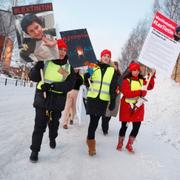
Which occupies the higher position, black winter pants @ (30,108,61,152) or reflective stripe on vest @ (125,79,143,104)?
reflective stripe on vest @ (125,79,143,104)

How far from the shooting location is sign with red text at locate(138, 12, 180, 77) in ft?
19.8

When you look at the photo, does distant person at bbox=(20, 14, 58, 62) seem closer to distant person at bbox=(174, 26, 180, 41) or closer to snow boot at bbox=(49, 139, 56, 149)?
snow boot at bbox=(49, 139, 56, 149)

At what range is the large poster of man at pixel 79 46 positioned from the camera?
22.3 ft

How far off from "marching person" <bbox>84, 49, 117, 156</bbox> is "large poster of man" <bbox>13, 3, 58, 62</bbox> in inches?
50.1

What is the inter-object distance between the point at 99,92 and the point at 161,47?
145cm

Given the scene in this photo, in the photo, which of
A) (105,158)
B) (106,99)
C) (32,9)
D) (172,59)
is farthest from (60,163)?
(172,59)

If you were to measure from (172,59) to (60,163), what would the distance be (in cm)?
278

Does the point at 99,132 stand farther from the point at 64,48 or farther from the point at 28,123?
the point at 64,48

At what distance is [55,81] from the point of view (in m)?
5.16

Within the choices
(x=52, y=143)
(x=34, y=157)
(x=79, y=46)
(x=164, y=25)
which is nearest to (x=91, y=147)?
(x=52, y=143)

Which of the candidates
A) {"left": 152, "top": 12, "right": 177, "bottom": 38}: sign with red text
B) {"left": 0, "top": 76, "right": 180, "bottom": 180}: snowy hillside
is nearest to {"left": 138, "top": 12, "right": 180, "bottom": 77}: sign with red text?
{"left": 152, "top": 12, "right": 177, "bottom": 38}: sign with red text

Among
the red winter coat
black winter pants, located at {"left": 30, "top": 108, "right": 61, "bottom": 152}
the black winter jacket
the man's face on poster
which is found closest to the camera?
the man's face on poster

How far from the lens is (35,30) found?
4746 millimetres

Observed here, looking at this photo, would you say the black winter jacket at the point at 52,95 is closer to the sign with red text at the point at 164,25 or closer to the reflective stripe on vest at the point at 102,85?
the reflective stripe on vest at the point at 102,85
